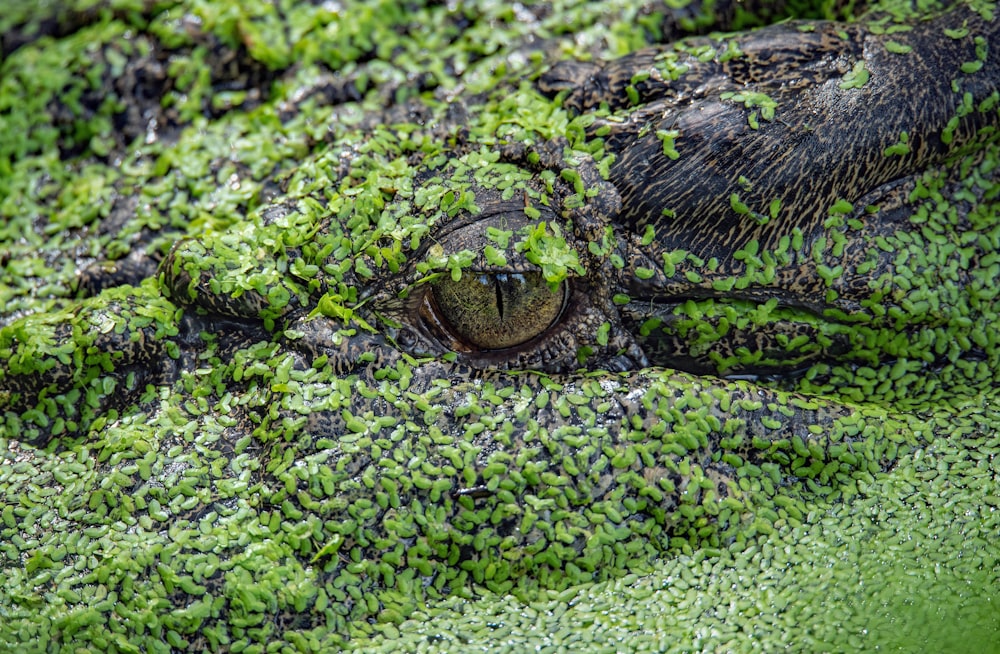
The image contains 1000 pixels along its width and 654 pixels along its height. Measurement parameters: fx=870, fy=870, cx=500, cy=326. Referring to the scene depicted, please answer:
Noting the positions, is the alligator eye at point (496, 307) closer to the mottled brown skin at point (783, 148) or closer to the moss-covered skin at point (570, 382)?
the moss-covered skin at point (570, 382)

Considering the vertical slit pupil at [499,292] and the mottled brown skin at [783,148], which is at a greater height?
the mottled brown skin at [783,148]

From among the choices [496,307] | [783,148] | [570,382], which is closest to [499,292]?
[496,307]

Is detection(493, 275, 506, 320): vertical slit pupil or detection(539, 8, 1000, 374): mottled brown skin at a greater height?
detection(539, 8, 1000, 374): mottled brown skin

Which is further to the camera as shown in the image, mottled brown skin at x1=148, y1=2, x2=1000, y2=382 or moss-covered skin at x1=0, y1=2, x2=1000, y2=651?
mottled brown skin at x1=148, y1=2, x2=1000, y2=382

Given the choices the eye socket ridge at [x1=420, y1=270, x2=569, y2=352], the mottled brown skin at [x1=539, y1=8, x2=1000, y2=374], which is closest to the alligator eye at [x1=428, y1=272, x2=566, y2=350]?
the eye socket ridge at [x1=420, y1=270, x2=569, y2=352]

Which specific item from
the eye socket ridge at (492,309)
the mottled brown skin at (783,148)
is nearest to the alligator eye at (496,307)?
the eye socket ridge at (492,309)

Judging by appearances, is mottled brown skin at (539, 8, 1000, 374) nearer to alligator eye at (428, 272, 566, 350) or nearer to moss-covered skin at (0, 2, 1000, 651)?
moss-covered skin at (0, 2, 1000, 651)

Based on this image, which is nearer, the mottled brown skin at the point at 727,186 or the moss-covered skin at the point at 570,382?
the moss-covered skin at the point at 570,382
